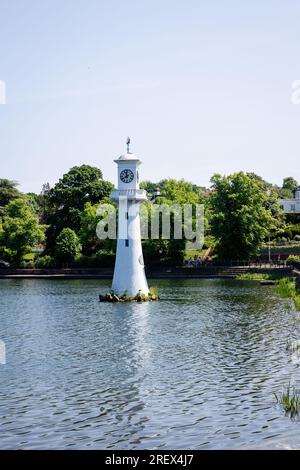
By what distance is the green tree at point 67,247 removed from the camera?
4038 inches

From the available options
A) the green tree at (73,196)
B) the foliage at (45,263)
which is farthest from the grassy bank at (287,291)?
the green tree at (73,196)

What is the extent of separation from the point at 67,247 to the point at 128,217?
153 ft

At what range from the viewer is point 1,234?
10950 cm

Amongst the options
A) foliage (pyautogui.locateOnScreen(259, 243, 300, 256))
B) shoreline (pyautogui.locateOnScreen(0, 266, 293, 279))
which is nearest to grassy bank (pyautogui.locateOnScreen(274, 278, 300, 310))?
shoreline (pyautogui.locateOnScreen(0, 266, 293, 279))

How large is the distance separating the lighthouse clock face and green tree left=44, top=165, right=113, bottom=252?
56045 mm

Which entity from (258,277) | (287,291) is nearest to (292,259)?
(258,277)

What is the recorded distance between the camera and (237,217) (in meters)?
95.6

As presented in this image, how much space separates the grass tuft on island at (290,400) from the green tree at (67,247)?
7811 centimetres

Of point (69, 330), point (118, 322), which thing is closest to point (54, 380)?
point (69, 330)

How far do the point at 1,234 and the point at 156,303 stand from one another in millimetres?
55636

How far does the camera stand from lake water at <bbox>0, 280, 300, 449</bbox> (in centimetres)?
2173

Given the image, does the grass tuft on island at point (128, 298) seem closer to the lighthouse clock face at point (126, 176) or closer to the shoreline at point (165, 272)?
the lighthouse clock face at point (126, 176)

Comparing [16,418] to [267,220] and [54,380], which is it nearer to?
[54,380]

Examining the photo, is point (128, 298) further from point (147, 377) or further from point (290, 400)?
point (290, 400)
